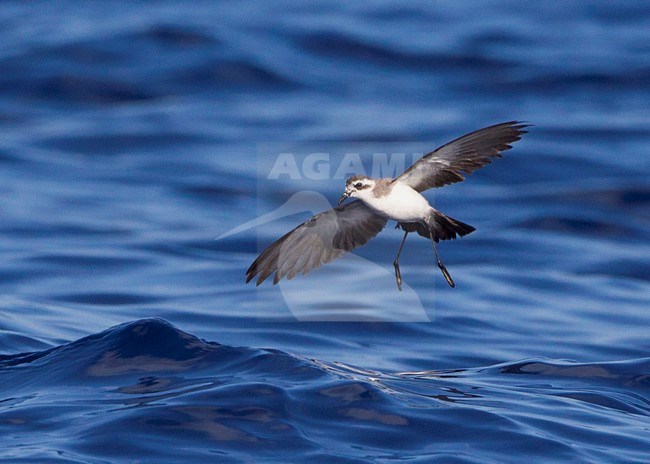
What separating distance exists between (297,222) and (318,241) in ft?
28.6

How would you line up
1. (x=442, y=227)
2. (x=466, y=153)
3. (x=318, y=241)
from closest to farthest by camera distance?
1. (x=466, y=153)
2. (x=442, y=227)
3. (x=318, y=241)

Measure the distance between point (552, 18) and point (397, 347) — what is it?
17.6 m

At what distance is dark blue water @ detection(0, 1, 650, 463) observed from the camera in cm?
774

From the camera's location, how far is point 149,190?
18.1m

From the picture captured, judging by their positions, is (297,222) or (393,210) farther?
(297,222)

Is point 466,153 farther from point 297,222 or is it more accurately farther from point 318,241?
point 297,222

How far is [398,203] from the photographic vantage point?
Result: 757 cm

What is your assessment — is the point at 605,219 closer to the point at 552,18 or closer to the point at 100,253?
the point at 100,253

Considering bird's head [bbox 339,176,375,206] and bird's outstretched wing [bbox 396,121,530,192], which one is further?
bird's head [bbox 339,176,375,206]

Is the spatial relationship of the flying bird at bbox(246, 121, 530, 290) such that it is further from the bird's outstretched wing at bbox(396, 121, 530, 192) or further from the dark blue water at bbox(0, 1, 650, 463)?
the dark blue water at bbox(0, 1, 650, 463)

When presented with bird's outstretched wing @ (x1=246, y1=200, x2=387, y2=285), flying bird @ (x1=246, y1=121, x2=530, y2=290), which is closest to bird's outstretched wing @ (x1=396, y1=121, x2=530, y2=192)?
flying bird @ (x1=246, y1=121, x2=530, y2=290)

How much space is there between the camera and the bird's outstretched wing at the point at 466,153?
7.45 meters

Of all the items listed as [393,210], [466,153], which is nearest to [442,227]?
[393,210]

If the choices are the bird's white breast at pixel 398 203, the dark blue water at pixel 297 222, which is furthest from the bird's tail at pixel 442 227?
the dark blue water at pixel 297 222
